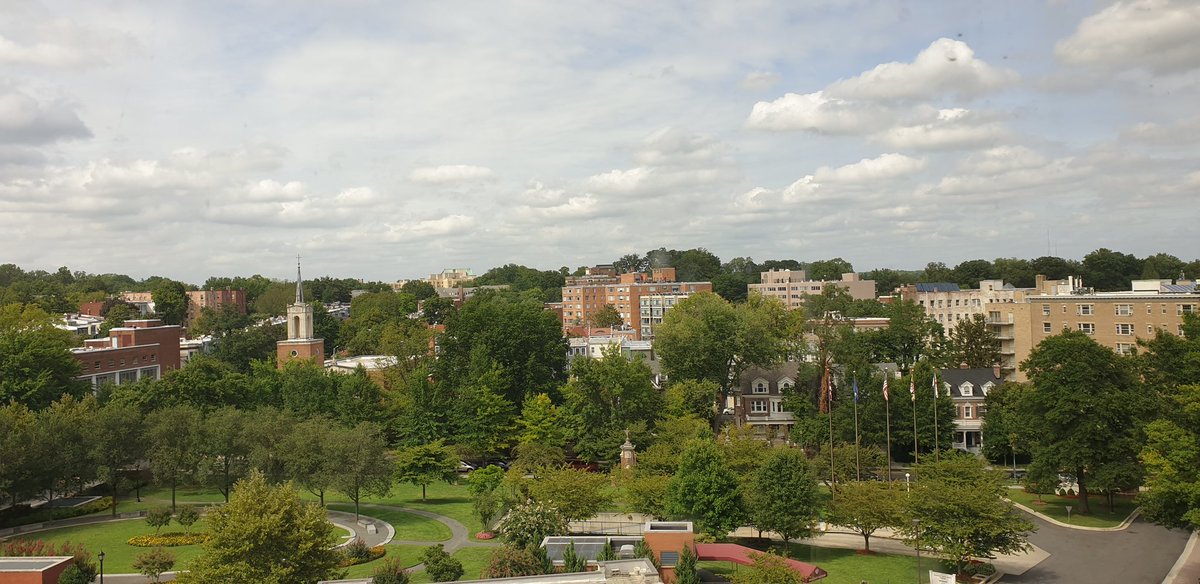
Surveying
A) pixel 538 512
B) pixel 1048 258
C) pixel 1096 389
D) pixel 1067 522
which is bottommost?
pixel 1067 522

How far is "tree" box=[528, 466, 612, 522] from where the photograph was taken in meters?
41.3

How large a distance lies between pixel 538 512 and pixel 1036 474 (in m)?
28.5

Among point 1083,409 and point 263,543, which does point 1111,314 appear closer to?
point 1083,409

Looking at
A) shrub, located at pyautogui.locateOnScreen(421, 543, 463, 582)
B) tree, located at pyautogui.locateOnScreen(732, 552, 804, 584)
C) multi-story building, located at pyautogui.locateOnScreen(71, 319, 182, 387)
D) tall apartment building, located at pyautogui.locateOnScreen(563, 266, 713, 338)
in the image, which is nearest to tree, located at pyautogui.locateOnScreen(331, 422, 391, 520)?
shrub, located at pyautogui.locateOnScreen(421, 543, 463, 582)

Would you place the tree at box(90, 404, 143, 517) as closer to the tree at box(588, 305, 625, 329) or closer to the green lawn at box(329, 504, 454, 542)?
the green lawn at box(329, 504, 454, 542)

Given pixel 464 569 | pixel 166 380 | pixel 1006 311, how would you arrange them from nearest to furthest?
pixel 464 569, pixel 166 380, pixel 1006 311

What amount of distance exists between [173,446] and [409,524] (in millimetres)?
14047

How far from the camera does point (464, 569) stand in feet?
118

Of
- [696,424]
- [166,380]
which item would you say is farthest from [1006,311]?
[166,380]

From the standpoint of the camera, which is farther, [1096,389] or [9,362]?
[9,362]

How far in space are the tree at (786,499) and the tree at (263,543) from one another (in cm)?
1920

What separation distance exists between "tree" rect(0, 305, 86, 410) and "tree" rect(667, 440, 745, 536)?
4208cm

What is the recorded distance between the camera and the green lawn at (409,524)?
43.1 meters

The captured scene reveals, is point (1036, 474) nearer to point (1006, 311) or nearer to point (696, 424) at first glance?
point (696, 424)
